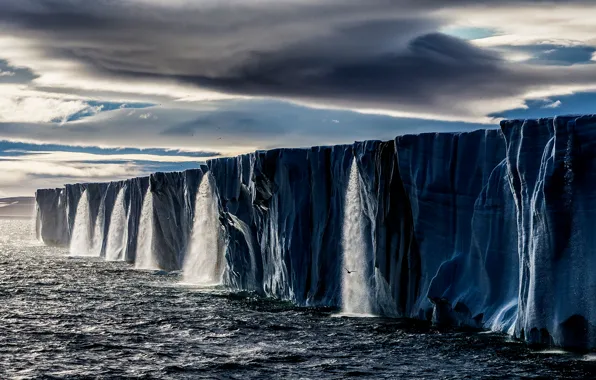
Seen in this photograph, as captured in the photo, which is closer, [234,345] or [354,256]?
[234,345]

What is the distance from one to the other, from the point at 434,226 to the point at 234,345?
22.3ft

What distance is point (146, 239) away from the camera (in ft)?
177

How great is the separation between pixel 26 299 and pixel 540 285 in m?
22.9

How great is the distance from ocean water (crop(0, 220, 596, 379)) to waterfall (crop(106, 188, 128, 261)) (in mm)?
26735

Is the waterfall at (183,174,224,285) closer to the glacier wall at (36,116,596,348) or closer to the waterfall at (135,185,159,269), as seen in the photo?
the glacier wall at (36,116,596,348)

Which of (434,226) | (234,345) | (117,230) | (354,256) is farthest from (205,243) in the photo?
(117,230)

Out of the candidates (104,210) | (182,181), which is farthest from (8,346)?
(104,210)

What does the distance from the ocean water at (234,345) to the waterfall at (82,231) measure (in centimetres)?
3581

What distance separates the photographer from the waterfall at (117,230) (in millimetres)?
61031

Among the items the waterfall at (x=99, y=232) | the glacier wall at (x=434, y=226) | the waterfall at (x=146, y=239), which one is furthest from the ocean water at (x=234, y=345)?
the waterfall at (x=99, y=232)

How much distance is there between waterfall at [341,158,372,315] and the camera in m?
27.6

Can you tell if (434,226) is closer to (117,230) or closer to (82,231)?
(117,230)

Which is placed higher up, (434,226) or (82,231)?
(434,226)

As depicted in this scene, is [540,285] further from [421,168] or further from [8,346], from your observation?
[8,346]
